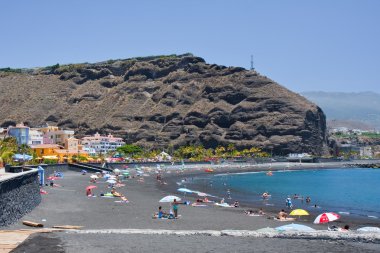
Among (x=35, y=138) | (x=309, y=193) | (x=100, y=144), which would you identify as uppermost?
(x=35, y=138)

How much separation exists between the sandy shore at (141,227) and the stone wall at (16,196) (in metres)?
0.53

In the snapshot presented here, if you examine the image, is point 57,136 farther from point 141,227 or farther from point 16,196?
point 16,196

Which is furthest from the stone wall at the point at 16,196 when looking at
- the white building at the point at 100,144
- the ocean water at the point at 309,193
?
the white building at the point at 100,144

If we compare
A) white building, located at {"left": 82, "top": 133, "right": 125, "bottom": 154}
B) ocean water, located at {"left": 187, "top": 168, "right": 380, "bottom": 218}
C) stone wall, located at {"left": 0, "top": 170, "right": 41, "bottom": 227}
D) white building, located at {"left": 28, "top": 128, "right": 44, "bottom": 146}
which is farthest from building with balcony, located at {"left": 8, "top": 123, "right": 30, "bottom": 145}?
stone wall, located at {"left": 0, "top": 170, "right": 41, "bottom": 227}

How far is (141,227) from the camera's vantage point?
28.1m

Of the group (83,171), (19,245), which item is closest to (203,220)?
(19,245)

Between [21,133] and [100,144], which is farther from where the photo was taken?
[100,144]

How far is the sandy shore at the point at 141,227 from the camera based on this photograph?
63.5 feet

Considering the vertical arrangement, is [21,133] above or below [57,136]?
above

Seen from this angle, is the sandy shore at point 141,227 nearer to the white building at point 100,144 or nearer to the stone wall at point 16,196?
the stone wall at point 16,196

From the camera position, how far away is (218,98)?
199 m

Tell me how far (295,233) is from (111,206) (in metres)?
20.9

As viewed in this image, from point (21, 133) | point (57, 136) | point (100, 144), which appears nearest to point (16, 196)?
point (21, 133)

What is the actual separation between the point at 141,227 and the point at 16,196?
20.3 ft
